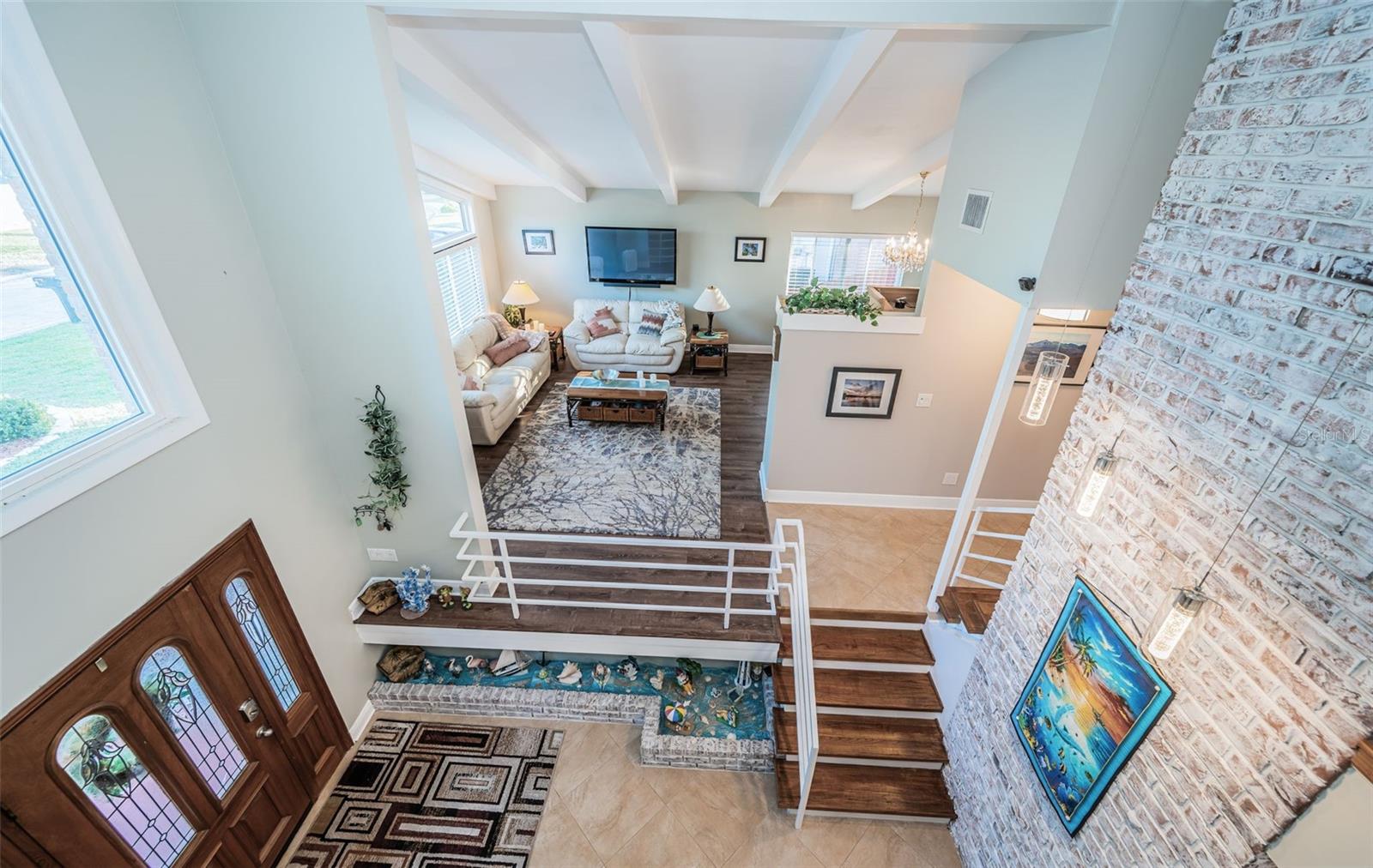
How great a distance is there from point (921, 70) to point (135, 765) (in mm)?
5231

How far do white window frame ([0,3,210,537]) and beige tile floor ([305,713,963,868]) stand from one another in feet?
8.12

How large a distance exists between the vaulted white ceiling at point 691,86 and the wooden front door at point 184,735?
284 centimetres

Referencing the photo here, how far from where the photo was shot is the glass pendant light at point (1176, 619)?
1.38 metres

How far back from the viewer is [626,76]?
262cm

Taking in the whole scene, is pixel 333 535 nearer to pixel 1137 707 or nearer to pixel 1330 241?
pixel 1137 707

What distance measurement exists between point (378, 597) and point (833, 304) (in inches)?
164

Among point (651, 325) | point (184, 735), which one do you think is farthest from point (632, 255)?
point (184, 735)

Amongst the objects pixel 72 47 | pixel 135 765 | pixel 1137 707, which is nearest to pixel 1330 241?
pixel 1137 707

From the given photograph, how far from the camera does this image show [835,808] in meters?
3.06

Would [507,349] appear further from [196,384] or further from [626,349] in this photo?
[196,384]

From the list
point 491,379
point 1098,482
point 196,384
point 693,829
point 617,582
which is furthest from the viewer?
point 491,379

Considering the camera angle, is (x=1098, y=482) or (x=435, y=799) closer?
(x=1098, y=482)

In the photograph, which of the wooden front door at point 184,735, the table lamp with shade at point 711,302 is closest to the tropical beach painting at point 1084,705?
the wooden front door at point 184,735

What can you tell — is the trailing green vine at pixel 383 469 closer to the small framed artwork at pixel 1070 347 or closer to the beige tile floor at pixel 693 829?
the beige tile floor at pixel 693 829
